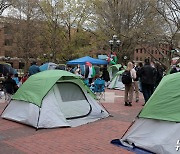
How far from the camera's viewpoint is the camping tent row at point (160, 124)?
4.86 meters

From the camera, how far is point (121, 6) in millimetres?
32062

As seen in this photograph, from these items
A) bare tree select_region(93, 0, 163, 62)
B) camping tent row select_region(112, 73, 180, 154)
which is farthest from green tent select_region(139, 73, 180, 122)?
bare tree select_region(93, 0, 163, 62)

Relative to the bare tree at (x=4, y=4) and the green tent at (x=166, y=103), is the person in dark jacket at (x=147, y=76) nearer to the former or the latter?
the green tent at (x=166, y=103)

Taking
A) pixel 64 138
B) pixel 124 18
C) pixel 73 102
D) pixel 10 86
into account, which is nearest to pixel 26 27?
pixel 124 18

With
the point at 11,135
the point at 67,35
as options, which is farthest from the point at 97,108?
the point at 67,35

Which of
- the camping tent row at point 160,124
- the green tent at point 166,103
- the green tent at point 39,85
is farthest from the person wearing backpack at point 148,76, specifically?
the green tent at point 166,103

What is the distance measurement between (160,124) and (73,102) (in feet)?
11.3

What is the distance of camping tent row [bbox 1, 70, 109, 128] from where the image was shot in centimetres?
728

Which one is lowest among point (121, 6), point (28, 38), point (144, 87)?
point (144, 87)

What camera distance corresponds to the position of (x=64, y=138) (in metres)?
6.25

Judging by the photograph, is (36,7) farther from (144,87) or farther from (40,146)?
(40,146)

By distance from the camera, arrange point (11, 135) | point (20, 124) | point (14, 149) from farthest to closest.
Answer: point (20, 124)
point (11, 135)
point (14, 149)

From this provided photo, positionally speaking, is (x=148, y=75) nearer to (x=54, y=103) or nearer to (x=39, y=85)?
(x=54, y=103)

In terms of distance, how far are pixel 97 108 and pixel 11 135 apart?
2.91 m
